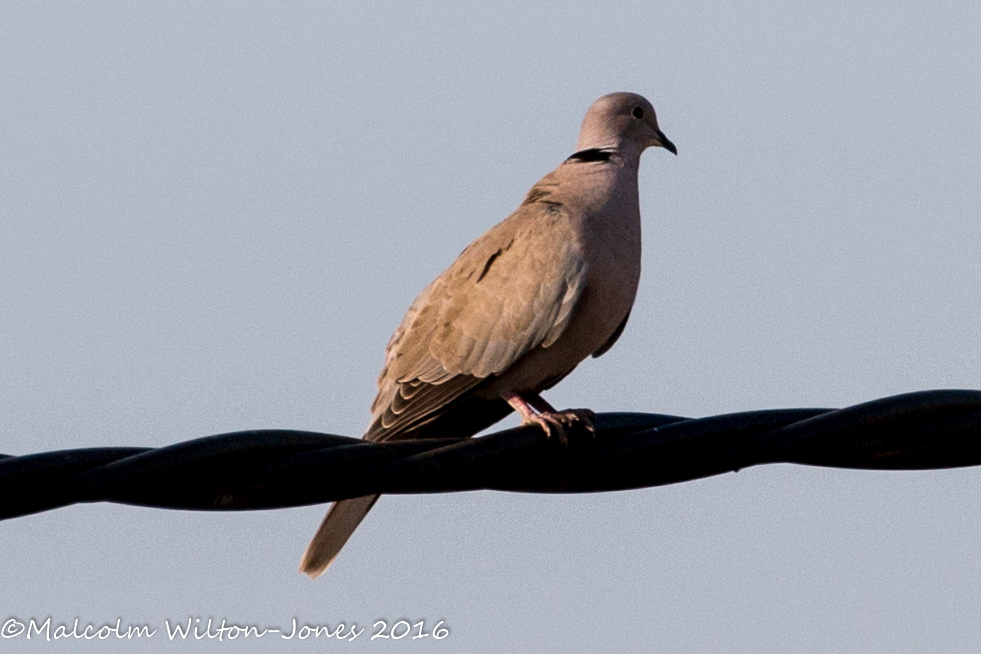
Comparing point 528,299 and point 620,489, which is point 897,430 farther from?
point 528,299

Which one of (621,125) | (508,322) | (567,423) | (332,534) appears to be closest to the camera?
(567,423)

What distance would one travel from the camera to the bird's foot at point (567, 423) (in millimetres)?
4010

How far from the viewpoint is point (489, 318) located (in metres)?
5.71

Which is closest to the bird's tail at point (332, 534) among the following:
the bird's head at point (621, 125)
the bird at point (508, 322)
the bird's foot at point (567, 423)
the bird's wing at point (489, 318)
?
the bird at point (508, 322)

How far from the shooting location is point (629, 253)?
19.3 feet

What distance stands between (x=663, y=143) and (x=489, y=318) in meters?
1.77

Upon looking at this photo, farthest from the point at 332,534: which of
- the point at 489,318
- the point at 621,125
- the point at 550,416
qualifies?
the point at 621,125

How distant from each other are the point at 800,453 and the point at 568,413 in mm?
1119

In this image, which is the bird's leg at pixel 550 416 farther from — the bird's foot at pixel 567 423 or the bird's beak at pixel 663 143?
the bird's beak at pixel 663 143

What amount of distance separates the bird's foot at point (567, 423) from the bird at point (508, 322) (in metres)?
0.90

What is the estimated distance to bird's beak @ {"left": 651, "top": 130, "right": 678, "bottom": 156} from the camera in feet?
23.0

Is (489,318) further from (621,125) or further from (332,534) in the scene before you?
(621,125)

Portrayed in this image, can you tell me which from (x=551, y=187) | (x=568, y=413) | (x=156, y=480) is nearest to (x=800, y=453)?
(x=568, y=413)

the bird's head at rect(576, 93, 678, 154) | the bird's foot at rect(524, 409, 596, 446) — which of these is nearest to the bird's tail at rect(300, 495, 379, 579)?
the bird's foot at rect(524, 409, 596, 446)
